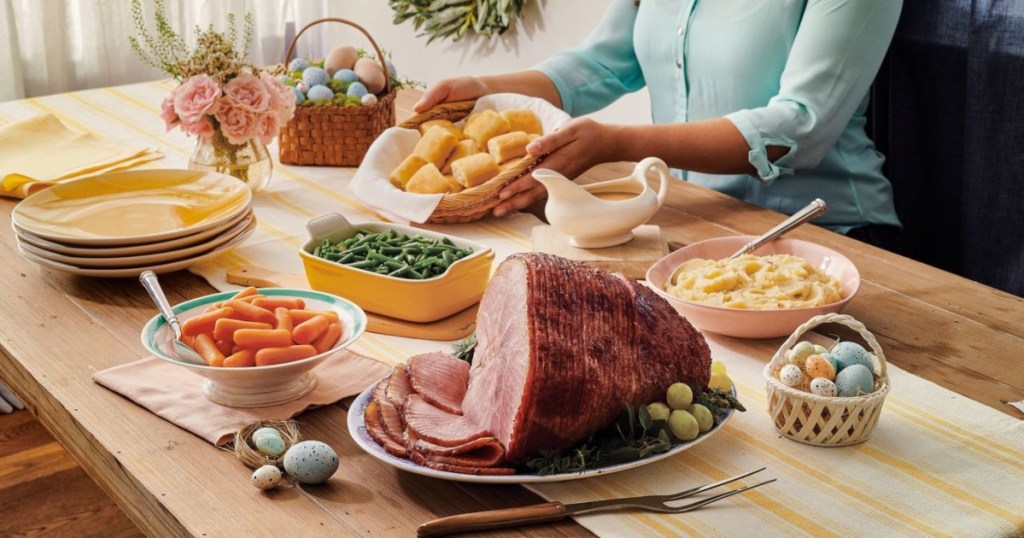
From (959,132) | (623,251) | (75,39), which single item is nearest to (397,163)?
(623,251)

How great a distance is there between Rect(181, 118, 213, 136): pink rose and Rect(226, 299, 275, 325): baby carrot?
0.70 m

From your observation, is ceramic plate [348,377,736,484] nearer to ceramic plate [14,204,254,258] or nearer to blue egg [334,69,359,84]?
ceramic plate [14,204,254,258]

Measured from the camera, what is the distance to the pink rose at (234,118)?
A: 1.80 meters

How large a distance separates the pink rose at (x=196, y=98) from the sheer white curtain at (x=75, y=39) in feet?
9.39

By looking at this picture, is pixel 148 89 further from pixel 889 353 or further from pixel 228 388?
pixel 889 353

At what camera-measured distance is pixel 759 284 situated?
1.35m

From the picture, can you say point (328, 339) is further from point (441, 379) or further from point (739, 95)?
point (739, 95)

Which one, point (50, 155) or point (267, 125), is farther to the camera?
point (50, 155)

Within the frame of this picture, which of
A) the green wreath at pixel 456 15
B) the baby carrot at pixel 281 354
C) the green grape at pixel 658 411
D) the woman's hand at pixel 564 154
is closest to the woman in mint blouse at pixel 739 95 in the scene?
the woman's hand at pixel 564 154

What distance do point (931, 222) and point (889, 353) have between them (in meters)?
1.11

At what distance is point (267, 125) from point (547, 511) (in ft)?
3.63

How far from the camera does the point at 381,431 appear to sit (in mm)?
1052

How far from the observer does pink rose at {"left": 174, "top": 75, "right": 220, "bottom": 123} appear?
1785mm

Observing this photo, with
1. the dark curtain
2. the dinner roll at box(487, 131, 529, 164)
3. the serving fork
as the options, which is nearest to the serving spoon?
the serving fork
